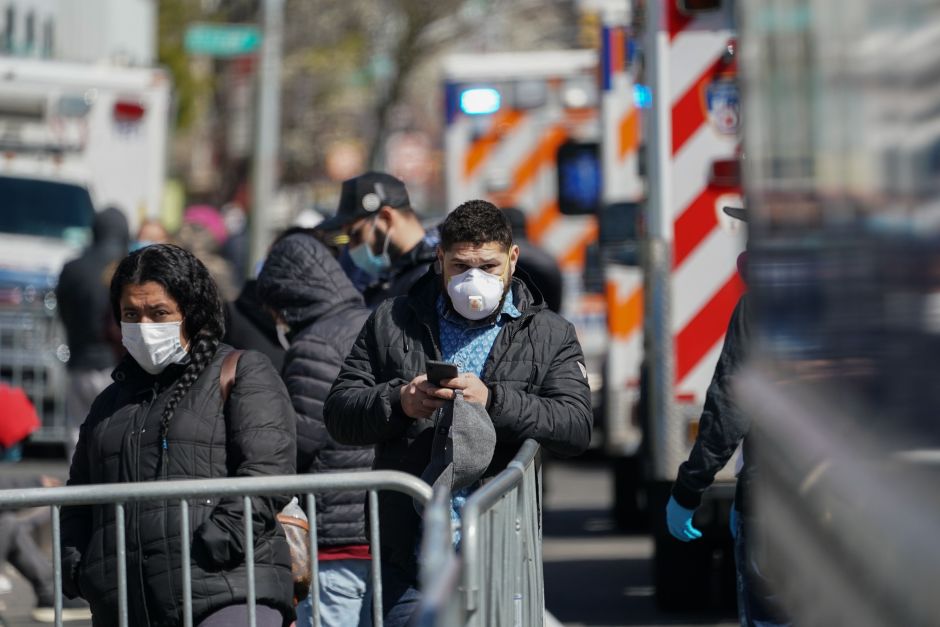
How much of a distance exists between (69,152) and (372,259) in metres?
10.0

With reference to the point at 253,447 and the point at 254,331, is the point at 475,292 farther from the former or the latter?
the point at 254,331

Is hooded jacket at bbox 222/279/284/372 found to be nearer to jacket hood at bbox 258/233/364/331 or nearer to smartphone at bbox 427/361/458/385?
jacket hood at bbox 258/233/364/331

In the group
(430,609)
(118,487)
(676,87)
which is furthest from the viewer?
(676,87)

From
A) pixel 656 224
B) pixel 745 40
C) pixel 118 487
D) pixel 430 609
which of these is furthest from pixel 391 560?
pixel 656 224

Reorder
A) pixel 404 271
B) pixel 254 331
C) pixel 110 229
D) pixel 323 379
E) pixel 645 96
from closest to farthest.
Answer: pixel 323 379
pixel 404 271
pixel 254 331
pixel 645 96
pixel 110 229

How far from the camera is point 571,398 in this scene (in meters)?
4.43

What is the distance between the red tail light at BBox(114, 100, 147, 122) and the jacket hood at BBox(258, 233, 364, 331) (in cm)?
1042

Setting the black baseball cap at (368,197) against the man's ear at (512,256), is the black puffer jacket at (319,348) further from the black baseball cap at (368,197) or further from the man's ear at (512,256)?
the man's ear at (512,256)

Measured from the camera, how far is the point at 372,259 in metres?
6.20

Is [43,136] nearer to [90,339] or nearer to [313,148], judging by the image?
[90,339]

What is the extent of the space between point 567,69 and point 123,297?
33.6 ft

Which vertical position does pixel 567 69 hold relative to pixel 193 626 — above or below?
above

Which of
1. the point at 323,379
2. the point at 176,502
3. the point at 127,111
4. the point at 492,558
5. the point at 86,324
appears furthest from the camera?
the point at 127,111

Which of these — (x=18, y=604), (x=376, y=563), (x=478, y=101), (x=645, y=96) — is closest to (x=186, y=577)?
(x=376, y=563)
